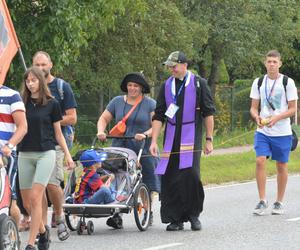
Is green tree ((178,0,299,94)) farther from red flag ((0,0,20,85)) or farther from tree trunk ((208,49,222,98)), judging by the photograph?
red flag ((0,0,20,85))

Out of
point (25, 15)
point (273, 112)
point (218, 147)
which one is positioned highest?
point (25, 15)

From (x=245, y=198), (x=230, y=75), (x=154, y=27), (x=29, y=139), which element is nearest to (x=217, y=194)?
(x=245, y=198)

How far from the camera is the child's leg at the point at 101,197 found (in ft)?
33.1

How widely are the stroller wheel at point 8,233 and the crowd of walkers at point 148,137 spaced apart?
0.67 meters

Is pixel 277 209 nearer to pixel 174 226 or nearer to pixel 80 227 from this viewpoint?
pixel 174 226

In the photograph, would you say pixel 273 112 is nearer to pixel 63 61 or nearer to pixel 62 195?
pixel 62 195

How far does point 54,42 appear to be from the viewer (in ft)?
52.7

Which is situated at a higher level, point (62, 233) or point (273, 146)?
point (273, 146)

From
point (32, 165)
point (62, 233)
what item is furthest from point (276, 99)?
point (32, 165)

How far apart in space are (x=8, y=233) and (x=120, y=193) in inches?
112

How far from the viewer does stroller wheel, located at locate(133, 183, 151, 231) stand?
10.4 metres

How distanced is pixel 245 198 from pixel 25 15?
5.30 meters

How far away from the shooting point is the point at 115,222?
10.7m

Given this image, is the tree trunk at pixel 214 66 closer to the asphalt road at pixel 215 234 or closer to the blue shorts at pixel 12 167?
the asphalt road at pixel 215 234
